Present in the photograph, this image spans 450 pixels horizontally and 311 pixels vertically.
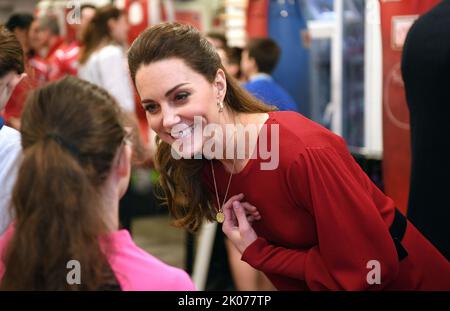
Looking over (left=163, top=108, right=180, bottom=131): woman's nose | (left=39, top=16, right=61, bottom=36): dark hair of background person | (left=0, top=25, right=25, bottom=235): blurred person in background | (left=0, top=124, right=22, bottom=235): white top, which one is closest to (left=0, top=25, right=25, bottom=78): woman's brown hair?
(left=0, top=25, right=25, bottom=235): blurred person in background

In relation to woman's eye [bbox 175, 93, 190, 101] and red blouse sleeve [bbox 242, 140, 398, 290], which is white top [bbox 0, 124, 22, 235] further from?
red blouse sleeve [bbox 242, 140, 398, 290]

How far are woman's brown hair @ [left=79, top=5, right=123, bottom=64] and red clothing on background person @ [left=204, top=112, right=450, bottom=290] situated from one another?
6.74ft

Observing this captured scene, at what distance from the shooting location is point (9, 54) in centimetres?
170

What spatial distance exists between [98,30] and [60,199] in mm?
2601

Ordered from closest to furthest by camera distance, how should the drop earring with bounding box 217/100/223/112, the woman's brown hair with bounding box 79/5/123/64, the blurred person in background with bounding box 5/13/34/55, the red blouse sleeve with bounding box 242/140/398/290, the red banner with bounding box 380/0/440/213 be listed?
the red blouse sleeve with bounding box 242/140/398/290 < the drop earring with bounding box 217/100/223/112 < the red banner with bounding box 380/0/440/213 < the blurred person in background with bounding box 5/13/34/55 < the woman's brown hair with bounding box 79/5/123/64

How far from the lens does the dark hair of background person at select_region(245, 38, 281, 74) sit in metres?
3.63

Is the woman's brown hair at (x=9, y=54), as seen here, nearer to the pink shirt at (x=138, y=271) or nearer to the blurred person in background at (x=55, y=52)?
the pink shirt at (x=138, y=271)

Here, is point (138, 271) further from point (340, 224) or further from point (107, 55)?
point (107, 55)

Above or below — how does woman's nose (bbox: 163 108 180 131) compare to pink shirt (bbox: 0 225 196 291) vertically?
above

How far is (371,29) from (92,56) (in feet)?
4.64

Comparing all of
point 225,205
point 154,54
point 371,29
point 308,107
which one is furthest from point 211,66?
point 308,107

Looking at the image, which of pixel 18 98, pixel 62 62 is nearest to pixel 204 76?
pixel 18 98

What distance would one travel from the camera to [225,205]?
5.43 ft
